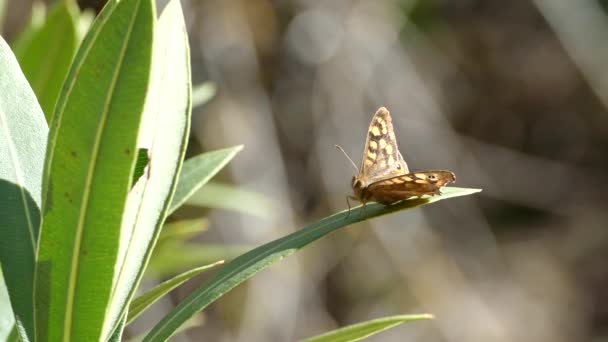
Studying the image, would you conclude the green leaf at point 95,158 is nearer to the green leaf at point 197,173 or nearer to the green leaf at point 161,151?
the green leaf at point 161,151

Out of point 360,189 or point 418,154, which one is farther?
point 418,154

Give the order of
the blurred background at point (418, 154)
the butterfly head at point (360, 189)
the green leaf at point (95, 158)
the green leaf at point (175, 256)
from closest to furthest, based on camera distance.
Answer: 1. the green leaf at point (95, 158)
2. the butterfly head at point (360, 189)
3. the green leaf at point (175, 256)
4. the blurred background at point (418, 154)

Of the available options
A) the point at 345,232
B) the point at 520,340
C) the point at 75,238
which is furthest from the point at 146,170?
the point at 520,340

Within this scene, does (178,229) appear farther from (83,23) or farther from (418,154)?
(418,154)

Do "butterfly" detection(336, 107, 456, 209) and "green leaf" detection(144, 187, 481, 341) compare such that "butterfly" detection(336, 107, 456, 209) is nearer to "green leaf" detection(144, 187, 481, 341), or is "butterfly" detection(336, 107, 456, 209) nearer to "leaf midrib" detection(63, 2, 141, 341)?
"green leaf" detection(144, 187, 481, 341)

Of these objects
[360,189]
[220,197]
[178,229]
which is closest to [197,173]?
[360,189]

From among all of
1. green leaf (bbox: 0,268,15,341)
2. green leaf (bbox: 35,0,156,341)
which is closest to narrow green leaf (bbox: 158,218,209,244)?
green leaf (bbox: 0,268,15,341)

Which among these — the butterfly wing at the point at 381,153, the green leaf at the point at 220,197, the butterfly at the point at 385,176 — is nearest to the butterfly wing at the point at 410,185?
the butterfly at the point at 385,176

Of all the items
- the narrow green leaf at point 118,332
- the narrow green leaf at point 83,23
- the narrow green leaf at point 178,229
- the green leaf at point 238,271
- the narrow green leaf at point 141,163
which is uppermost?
the narrow green leaf at point 83,23
